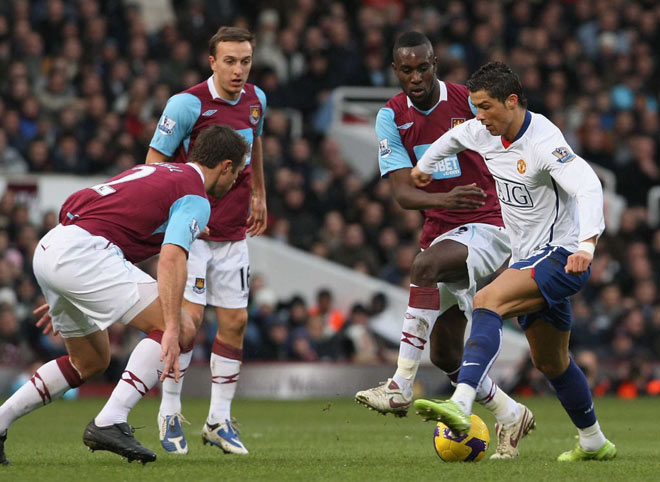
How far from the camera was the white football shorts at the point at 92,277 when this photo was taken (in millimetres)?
6684

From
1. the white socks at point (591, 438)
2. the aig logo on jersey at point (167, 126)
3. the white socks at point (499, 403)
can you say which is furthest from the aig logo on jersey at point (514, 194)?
the aig logo on jersey at point (167, 126)

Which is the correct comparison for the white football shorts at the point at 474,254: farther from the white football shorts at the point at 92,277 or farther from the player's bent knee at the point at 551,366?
the white football shorts at the point at 92,277

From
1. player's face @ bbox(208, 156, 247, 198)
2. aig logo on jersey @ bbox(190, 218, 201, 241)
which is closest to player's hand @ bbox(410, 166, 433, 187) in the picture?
player's face @ bbox(208, 156, 247, 198)

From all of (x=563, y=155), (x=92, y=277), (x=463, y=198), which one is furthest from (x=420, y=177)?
(x=92, y=277)

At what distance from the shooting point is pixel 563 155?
7.02m

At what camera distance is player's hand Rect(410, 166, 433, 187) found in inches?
312

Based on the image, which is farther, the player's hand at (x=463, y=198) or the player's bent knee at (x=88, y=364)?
the player's hand at (x=463, y=198)

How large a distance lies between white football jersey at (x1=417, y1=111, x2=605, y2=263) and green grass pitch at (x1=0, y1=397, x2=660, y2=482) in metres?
1.35

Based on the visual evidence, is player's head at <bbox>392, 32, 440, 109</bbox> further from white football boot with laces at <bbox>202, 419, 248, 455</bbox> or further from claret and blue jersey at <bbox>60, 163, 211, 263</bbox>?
white football boot with laces at <bbox>202, 419, 248, 455</bbox>

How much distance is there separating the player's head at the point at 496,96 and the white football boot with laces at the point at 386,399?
1.69 meters

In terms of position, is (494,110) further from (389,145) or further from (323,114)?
(323,114)

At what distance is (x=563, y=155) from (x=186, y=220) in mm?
2152

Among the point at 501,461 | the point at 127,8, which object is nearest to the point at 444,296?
the point at 501,461

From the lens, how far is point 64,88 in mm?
17172
